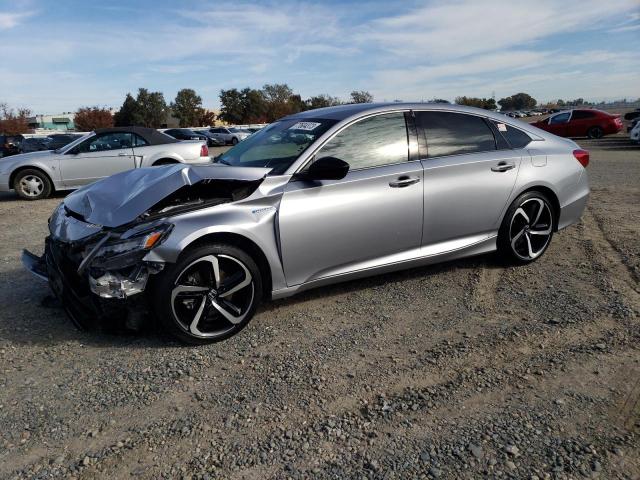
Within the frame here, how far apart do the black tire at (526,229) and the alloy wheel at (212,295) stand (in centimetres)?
254

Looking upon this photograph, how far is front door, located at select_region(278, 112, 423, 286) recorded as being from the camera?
143 inches

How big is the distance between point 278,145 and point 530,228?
2.55 metres

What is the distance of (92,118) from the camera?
257 feet

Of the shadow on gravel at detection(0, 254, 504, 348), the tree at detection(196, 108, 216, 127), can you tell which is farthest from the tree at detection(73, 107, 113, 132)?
the shadow on gravel at detection(0, 254, 504, 348)

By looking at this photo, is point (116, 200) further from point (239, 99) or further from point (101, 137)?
point (239, 99)

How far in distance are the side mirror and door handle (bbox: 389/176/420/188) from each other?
51cm

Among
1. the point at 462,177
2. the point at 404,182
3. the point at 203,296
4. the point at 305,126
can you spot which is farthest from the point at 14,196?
the point at 462,177

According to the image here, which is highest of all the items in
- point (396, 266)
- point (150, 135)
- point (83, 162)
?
point (150, 135)

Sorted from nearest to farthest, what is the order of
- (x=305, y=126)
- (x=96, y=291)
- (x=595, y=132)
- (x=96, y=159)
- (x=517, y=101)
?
(x=96, y=291), (x=305, y=126), (x=96, y=159), (x=595, y=132), (x=517, y=101)

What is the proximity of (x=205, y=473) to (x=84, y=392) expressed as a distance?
1.12 metres

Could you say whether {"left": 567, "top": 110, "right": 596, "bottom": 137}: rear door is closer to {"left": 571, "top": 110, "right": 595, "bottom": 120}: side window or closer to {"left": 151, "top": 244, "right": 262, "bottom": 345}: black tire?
{"left": 571, "top": 110, "right": 595, "bottom": 120}: side window

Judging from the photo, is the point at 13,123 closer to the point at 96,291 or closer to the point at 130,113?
the point at 130,113

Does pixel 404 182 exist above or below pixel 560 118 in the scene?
below

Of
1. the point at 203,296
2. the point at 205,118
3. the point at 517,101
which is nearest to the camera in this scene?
the point at 203,296
